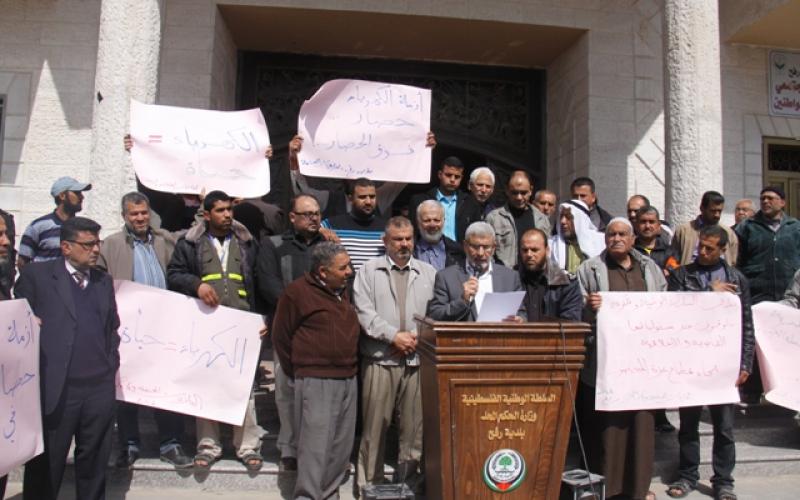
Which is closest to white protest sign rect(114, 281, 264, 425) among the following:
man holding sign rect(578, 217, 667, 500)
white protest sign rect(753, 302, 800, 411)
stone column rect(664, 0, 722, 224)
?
man holding sign rect(578, 217, 667, 500)

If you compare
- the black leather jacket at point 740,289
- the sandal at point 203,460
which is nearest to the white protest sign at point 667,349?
the black leather jacket at point 740,289

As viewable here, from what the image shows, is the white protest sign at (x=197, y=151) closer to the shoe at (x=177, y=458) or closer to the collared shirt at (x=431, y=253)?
the collared shirt at (x=431, y=253)

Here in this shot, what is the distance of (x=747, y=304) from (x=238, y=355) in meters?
3.62

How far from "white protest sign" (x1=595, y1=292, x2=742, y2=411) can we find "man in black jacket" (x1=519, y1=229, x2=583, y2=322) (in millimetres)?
213

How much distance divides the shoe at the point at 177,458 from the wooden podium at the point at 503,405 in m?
2.10

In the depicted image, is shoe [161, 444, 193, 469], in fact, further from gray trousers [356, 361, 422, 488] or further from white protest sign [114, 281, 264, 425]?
gray trousers [356, 361, 422, 488]

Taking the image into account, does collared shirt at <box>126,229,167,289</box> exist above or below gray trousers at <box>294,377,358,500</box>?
above

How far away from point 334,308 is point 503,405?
137 centimetres

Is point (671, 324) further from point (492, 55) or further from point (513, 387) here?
point (492, 55)

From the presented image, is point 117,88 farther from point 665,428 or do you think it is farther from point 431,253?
point 665,428

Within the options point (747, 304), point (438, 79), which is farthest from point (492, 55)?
point (747, 304)

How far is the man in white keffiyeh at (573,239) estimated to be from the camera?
6.02m

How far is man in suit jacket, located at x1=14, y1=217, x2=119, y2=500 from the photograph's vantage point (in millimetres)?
4203

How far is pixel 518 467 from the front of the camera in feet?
12.5
